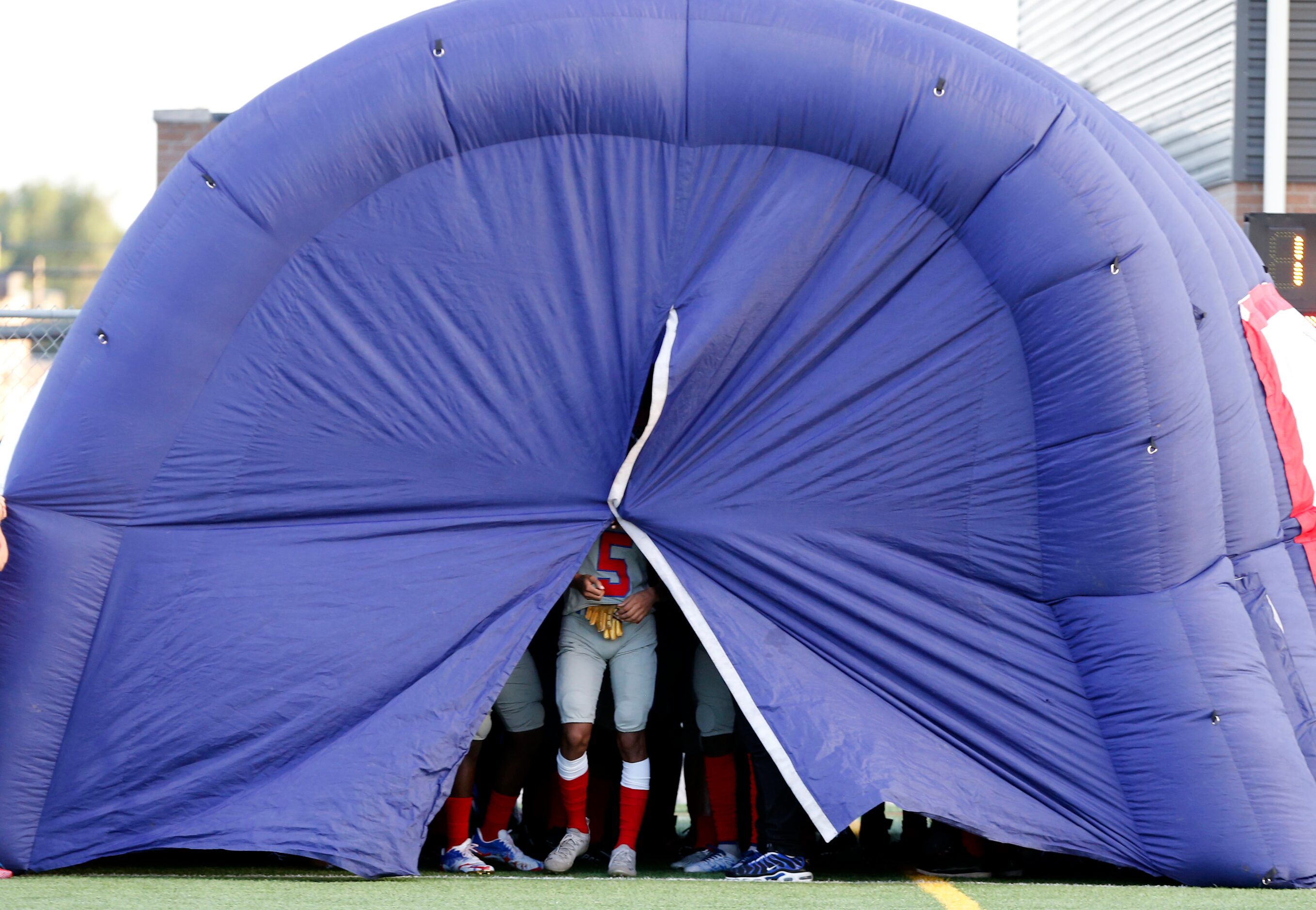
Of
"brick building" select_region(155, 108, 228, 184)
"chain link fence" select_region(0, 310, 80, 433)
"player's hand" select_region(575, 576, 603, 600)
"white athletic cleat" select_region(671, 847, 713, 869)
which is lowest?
"white athletic cleat" select_region(671, 847, 713, 869)

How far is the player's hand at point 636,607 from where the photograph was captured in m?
4.79

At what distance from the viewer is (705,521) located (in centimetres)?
447

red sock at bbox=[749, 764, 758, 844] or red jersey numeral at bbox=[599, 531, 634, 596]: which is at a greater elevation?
red jersey numeral at bbox=[599, 531, 634, 596]

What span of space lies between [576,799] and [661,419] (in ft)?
4.47

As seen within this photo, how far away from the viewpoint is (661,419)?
448 cm

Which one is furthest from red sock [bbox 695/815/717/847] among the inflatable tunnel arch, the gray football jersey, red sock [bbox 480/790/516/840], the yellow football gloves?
the inflatable tunnel arch

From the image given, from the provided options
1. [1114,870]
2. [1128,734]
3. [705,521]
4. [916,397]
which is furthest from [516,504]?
[1114,870]

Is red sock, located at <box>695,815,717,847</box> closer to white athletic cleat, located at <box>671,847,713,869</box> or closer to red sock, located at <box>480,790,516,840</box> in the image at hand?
white athletic cleat, located at <box>671,847,713,869</box>

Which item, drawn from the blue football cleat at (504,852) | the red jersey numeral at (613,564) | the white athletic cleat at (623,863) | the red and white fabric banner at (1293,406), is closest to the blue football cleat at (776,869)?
the white athletic cleat at (623,863)

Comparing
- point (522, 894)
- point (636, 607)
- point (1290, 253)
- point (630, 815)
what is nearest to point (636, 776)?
point (630, 815)

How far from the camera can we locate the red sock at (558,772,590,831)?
15.6ft

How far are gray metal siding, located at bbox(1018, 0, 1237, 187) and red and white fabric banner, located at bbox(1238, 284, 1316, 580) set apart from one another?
16.7ft

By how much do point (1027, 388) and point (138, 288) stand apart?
292 cm

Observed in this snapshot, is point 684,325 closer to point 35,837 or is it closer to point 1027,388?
point 1027,388
